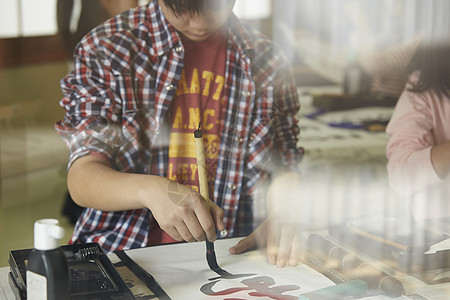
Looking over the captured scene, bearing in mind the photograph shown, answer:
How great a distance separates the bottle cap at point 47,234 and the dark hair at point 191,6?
0.40 m

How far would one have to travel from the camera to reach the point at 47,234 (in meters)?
0.51

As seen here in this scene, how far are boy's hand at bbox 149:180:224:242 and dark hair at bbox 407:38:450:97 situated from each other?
58cm

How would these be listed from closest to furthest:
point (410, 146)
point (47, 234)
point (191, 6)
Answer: point (47, 234), point (191, 6), point (410, 146)

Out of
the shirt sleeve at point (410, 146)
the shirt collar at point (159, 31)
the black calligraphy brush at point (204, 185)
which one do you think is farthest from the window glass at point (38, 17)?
the shirt sleeve at point (410, 146)

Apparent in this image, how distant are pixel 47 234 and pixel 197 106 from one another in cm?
39

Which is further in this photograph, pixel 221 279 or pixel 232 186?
pixel 232 186

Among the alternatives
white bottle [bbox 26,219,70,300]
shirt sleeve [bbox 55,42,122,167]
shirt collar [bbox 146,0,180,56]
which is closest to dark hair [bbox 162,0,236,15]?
shirt collar [bbox 146,0,180,56]

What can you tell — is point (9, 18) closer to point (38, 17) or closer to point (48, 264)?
point (38, 17)

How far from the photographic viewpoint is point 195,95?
848 millimetres

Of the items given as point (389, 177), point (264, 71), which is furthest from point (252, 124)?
point (389, 177)

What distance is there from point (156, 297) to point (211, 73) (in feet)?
1.22

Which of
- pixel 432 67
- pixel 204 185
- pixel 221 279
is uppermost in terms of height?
pixel 432 67

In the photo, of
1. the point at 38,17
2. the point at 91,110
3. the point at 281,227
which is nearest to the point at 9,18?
the point at 38,17

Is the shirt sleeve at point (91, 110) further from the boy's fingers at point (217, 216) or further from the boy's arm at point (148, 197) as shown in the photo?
the boy's fingers at point (217, 216)
